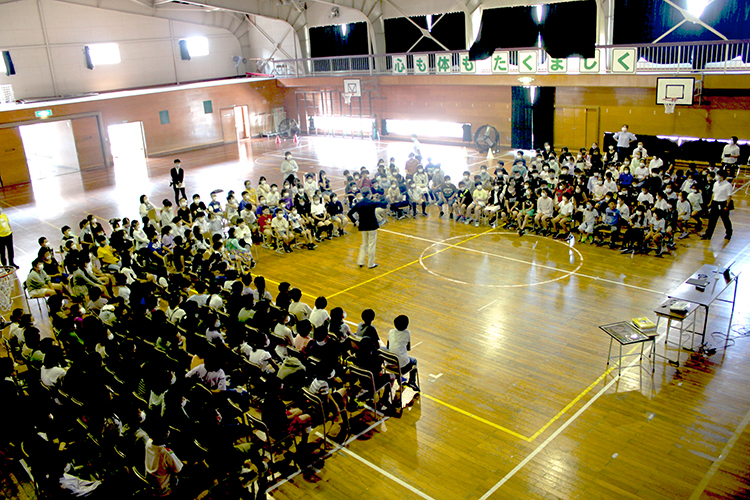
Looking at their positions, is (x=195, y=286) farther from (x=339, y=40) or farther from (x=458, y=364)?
(x=339, y=40)

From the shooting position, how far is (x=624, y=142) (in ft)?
66.7

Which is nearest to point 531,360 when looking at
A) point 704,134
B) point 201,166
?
point 704,134

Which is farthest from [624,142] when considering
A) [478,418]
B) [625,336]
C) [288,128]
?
[288,128]

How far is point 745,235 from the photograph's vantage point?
47.1ft

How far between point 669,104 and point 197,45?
27.0 metres

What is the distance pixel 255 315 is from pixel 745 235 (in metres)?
12.4

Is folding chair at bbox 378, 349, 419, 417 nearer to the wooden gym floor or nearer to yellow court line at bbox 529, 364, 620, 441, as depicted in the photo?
the wooden gym floor

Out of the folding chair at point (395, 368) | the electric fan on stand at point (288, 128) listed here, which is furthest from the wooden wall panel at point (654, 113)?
the folding chair at point (395, 368)

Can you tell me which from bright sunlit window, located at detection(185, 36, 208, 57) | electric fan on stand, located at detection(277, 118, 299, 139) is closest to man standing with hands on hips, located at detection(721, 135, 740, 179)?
electric fan on stand, located at detection(277, 118, 299, 139)

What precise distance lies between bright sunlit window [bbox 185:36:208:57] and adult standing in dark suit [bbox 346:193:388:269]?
86.6ft

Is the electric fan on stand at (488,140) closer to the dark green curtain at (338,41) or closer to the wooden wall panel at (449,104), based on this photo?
the wooden wall panel at (449,104)

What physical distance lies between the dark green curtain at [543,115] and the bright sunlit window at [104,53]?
22.5 metres

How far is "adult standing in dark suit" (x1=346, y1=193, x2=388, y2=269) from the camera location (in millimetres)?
13016

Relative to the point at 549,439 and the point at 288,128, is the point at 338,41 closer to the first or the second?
the point at 288,128
